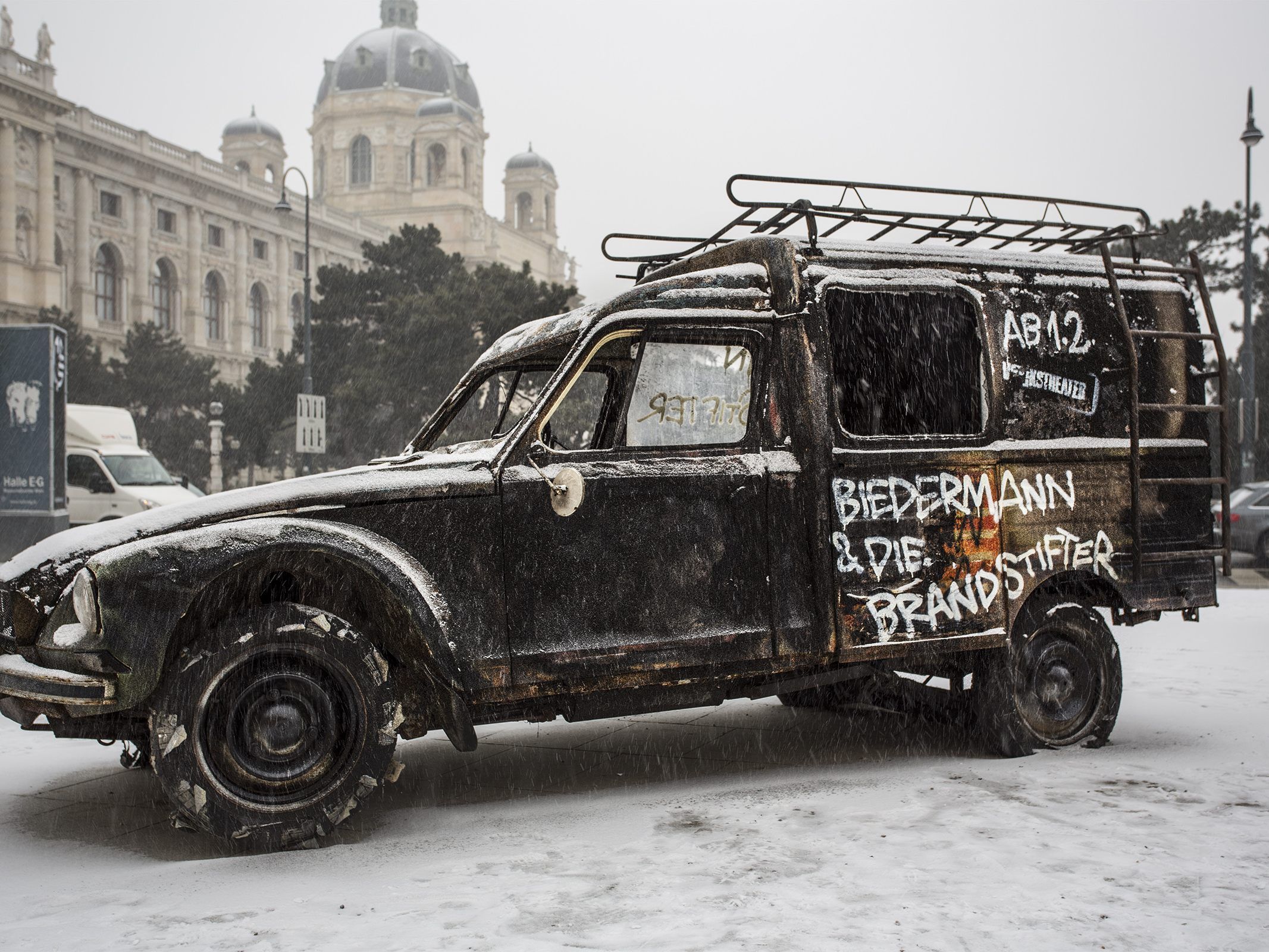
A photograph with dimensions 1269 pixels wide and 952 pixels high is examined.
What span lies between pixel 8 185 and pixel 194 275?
17.0 m

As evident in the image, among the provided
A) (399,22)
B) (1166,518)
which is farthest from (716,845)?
(399,22)

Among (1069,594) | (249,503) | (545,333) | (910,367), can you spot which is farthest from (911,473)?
(249,503)

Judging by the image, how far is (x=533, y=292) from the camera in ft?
130

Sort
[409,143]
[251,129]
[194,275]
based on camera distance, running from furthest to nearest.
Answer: [409,143] → [251,129] → [194,275]

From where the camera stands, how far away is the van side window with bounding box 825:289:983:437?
19.1 feet

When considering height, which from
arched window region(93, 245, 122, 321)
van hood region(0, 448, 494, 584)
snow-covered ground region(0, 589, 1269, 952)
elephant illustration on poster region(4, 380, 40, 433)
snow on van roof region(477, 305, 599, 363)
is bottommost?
snow-covered ground region(0, 589, 1269, 952)

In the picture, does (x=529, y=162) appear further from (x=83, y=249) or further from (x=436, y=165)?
(x=83, y=249)

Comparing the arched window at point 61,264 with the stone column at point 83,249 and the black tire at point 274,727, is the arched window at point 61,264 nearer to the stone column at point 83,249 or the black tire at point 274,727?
the stone column at point 83,249

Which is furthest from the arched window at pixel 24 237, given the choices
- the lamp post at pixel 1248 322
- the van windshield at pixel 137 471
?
the lamp post at pixel 1248 322

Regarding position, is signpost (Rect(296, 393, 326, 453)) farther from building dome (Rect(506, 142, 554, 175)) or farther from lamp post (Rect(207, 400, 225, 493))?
building dome (Rect(506, 142, 554, 175))

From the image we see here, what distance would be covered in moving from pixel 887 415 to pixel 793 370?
0.67m

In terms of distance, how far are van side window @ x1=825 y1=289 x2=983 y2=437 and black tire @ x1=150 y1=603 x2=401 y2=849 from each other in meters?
2.59

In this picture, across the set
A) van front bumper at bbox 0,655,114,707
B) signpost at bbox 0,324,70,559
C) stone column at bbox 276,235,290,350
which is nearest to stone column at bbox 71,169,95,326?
stone column at bbox 276,235,290,350

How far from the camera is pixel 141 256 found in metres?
67.9
